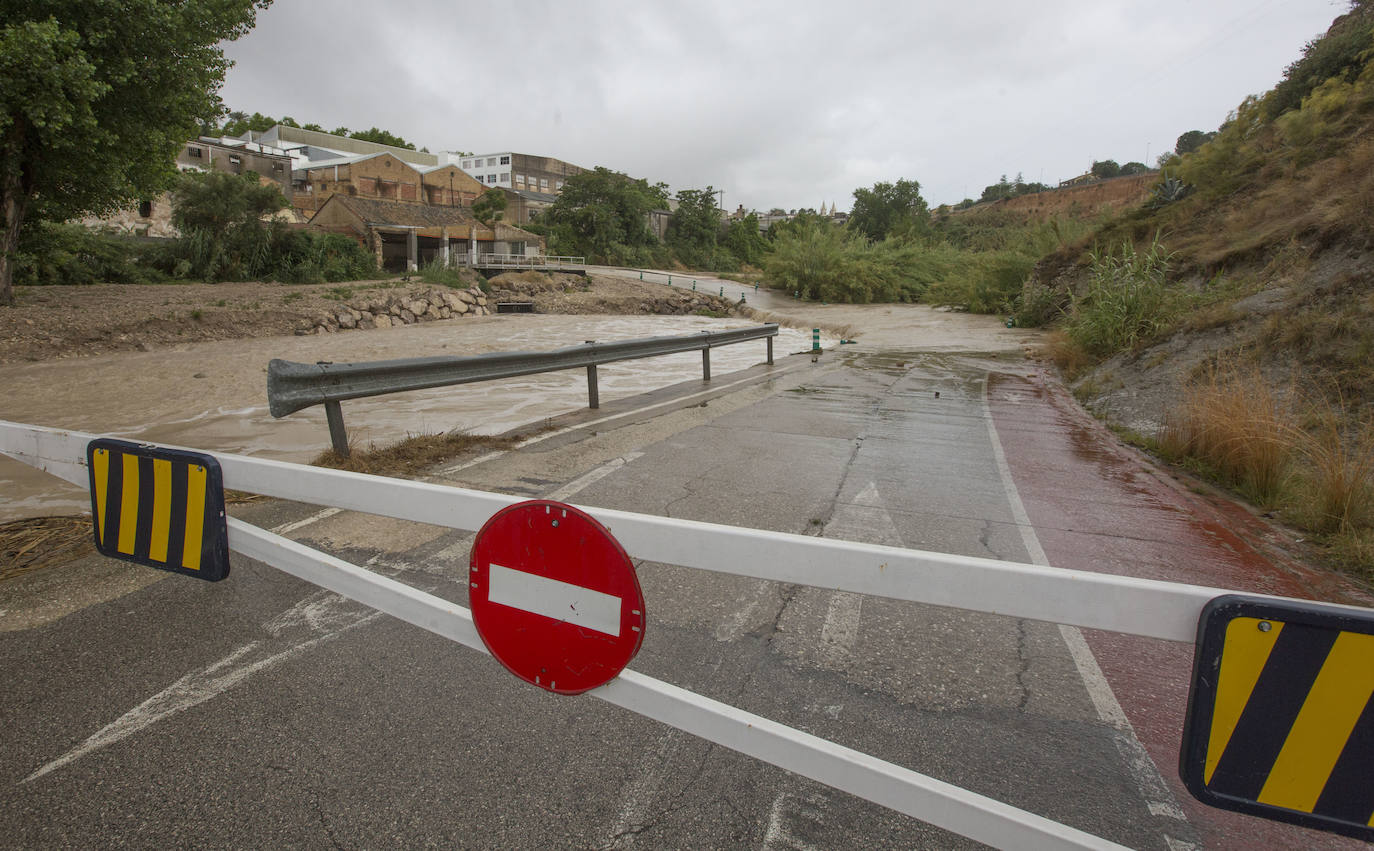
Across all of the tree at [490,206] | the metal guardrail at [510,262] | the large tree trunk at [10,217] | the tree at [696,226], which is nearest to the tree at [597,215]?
the tree at [490,206]

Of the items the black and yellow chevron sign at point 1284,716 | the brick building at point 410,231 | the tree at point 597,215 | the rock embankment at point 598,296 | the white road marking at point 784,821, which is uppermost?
the tree at point 597,215

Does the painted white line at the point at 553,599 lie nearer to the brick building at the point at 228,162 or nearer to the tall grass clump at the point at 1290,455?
the tall grass clump at the point at 1290,455

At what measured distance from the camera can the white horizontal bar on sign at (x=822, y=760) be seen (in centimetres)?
147

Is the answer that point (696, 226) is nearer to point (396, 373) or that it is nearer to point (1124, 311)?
point (1124, 311)

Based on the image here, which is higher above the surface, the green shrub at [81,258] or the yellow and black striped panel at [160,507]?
the green shrub at [81,258]

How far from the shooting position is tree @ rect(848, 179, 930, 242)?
271 ft

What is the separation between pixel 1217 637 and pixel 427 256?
202ft

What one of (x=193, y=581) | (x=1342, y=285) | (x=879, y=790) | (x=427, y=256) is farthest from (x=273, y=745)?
(x=427, y=256)

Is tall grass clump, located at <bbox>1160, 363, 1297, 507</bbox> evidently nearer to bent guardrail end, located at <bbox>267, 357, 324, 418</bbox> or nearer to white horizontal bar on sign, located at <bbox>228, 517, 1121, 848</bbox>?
white horizontal bar on sign, located at <bbox>228, 517, 1121, 848</bbox>

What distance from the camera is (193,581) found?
12.1 feet

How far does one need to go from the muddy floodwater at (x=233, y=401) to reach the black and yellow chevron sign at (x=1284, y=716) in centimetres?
722

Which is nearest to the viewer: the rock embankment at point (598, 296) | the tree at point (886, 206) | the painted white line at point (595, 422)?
the painted white line at point (595, 422)

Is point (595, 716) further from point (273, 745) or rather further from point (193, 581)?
point (193, 581)

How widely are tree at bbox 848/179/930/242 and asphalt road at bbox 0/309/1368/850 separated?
83877 millimetres
